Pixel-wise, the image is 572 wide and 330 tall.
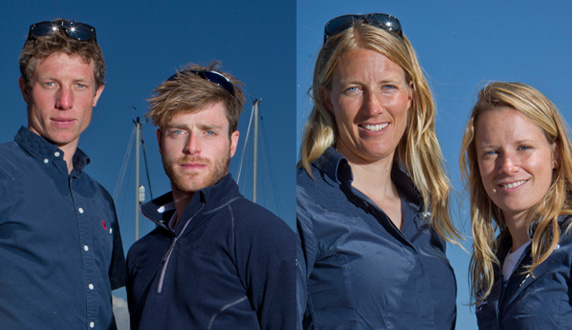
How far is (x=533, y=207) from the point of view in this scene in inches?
112

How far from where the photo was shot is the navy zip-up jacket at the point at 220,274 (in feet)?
7.86

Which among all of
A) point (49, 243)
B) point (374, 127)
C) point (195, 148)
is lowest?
point (49, 243)

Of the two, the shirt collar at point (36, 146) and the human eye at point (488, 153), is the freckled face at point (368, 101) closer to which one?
the human eye at point (488, 153)

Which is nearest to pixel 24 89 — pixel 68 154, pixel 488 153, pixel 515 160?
pixel 68 154

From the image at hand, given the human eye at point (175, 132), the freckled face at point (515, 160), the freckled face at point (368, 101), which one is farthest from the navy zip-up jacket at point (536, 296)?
the human eye at point (175, 132)

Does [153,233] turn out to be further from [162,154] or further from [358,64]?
[358,64]

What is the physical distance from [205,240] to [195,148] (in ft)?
1.61

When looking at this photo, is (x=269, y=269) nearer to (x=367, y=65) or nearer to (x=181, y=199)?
(x=181, y=199)

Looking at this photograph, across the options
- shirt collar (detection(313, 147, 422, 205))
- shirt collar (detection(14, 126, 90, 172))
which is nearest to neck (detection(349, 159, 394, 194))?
shirt collar (detection(313, 147, 422, 205))

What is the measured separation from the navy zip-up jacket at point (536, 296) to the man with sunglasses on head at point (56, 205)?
69.1 inches

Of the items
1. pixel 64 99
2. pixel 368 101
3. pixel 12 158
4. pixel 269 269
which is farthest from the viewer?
pixel 64 99

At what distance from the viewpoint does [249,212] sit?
8.47ft

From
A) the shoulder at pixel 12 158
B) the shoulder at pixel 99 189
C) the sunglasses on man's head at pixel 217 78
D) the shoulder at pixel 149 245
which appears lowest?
the shoulder at pixel 149 245

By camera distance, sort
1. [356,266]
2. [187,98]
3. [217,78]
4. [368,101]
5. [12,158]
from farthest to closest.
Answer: [217,78]
[187,98]
[12,158]
[368,101]
[356,266]
